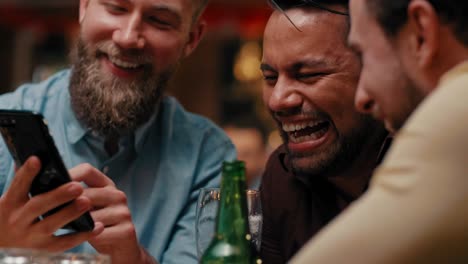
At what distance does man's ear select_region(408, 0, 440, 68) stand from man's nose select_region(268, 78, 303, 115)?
2.21 feet

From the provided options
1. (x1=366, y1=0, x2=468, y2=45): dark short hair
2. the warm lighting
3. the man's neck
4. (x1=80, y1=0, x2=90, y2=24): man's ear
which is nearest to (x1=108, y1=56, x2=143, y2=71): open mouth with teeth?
(x1=80, y1=0, x2=90, y2=24): man's ear

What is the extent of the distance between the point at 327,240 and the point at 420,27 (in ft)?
1.18

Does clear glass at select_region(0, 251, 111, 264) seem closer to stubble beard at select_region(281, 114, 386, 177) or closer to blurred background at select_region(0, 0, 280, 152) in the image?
stubble beard at select_region(281, 114, 386, 177)

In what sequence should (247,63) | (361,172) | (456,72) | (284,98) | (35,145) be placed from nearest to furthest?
(456,72)
(35,145)
(284,98)
(361,172)
(247,63)

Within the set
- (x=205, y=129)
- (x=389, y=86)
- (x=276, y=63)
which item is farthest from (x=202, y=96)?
(x=389, y=86)

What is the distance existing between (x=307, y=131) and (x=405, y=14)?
741mm

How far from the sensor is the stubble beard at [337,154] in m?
1.76

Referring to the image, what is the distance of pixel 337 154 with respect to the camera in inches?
69.3

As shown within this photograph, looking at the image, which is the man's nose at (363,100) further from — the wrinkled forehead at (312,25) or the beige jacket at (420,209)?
the wrinkled forehead at (312,25)

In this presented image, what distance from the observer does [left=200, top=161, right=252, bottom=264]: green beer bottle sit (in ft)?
3.78

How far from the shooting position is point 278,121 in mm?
1791

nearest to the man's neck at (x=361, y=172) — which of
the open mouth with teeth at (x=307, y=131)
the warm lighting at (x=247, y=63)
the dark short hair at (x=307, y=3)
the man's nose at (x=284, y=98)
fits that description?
the open mouth with teeth at (x=307, y=131)

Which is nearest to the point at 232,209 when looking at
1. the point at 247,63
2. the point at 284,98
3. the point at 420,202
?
the point at 420,202

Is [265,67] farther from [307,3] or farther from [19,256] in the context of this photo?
[19,256]
